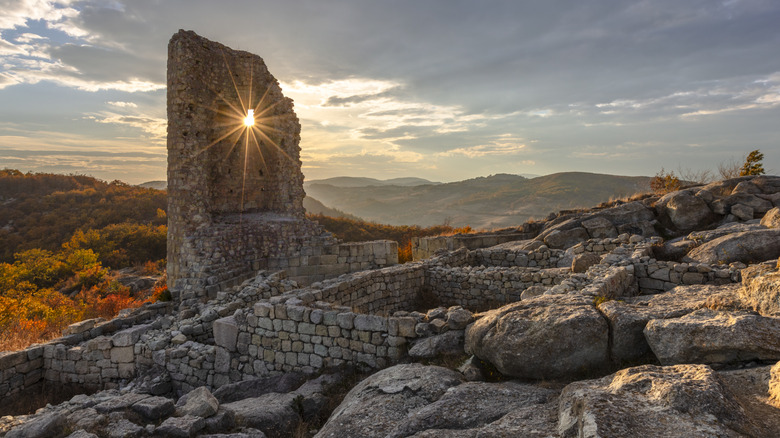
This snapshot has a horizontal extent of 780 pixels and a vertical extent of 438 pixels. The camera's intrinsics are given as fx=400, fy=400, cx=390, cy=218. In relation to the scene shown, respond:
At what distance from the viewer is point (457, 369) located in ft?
16.8

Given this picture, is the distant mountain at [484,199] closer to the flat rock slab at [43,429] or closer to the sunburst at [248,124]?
the sunburst at [248,124]

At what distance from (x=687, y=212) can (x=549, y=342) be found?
505 inches

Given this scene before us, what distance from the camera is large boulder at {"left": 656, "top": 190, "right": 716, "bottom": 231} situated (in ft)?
44.7

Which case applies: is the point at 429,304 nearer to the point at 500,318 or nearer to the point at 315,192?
the point at 500,318

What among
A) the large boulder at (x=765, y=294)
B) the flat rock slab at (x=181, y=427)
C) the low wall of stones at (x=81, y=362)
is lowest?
the low wall of stones at (x=81, y=362)

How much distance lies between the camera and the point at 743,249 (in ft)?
27.4

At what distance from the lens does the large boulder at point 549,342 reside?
438 cm

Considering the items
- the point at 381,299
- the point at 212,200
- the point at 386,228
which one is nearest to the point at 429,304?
the point at 381,299

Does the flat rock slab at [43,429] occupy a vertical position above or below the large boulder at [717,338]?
below

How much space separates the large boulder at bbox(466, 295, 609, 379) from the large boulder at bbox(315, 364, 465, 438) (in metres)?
0.62

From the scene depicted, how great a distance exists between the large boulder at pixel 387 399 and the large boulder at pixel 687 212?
13.0m

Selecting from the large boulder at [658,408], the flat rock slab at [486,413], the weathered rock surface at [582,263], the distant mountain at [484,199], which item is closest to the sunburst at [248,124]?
the weathered rock surface at [582,263]

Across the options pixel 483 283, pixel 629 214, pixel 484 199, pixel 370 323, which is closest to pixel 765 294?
pixel 370 323

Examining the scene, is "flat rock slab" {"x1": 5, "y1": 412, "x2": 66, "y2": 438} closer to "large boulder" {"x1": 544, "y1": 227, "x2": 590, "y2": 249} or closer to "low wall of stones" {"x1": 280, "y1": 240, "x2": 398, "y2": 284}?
"low wall of stones" {"x1": 280, "y1": 240, "x2": 398, "y2": 284}
